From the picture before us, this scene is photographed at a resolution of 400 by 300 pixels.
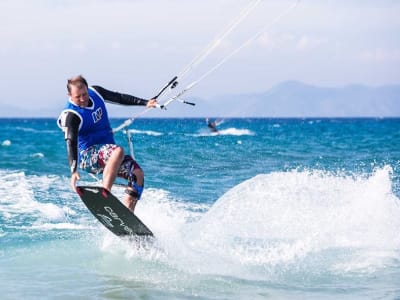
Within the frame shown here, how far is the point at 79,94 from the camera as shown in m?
7.04

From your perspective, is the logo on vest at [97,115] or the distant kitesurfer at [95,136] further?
the logo on vest at [97,115]

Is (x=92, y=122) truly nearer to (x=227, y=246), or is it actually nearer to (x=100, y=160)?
(x=100, y=160)

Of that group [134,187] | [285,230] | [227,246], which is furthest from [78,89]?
[285,230]

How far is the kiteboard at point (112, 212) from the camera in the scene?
7.16 metres

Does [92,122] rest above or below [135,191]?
above

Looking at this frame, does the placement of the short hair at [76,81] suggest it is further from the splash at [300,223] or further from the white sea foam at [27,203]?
the white sea foam at [27,203]

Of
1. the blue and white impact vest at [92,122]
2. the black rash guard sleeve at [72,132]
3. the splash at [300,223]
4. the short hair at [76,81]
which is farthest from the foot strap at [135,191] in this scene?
the short hair at [76,81]

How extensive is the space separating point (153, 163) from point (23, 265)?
44.2 feet

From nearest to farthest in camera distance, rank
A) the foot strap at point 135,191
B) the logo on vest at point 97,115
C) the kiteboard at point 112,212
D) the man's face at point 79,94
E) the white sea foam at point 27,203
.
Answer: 1. the man's face at point 79,94
2. the kiteboard at point 112,212
3. the logo on vest at point 97,115
4. the foot strap at point 135,191
5. the white sea foam at point 27,203

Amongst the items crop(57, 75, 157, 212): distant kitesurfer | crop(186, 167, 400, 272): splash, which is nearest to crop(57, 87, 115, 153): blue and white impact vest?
crop(57, 75, 157, 212): distant kitesurfer

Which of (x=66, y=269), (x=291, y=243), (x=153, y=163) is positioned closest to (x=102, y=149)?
(x=66, y=269)

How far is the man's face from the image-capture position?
277 inches

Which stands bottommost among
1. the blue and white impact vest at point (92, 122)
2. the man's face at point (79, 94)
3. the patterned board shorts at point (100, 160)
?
the patterned board shorts at point (100, 160)

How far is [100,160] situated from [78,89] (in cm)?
79
